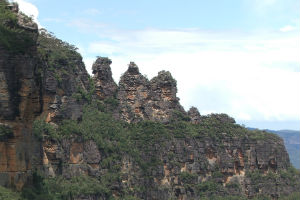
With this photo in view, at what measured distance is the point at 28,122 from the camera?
38000mm

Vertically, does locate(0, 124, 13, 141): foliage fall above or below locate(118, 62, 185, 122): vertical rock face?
below

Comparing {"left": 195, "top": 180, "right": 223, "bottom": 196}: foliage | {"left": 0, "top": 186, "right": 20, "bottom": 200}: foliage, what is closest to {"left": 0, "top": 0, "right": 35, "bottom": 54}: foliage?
{"left": 0, "top": 186, "right": 20, "bottom": 200}: foliage

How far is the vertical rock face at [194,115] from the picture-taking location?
358ft

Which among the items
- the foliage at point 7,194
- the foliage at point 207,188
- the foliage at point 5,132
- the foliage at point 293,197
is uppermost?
the foliage at point 5,132

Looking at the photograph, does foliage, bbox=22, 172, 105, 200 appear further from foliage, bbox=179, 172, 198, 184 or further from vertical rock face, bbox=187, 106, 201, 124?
vertical rock face, bbox=187, 106, 201, 124

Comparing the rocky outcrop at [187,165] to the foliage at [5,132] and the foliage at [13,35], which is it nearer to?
the foliage at [13,35]

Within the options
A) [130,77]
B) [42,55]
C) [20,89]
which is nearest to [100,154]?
[130,77]

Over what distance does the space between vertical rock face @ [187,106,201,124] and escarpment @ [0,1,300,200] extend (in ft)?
0.49

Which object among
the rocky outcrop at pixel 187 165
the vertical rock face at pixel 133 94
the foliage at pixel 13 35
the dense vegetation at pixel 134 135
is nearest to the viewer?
the foliage at pixel 13 35

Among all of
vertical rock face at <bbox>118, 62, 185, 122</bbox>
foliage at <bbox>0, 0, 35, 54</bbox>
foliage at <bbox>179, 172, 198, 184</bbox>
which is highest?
vertical rock face at <bbox>118, 62, 185, 122</bbox>

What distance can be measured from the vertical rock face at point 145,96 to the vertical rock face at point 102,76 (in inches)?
119

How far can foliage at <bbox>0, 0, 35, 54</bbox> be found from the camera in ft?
122

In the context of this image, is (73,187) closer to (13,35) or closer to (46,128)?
(46,128)

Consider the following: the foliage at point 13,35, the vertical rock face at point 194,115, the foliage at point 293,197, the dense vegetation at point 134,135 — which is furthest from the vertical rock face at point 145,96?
the foliage at point 13,35
